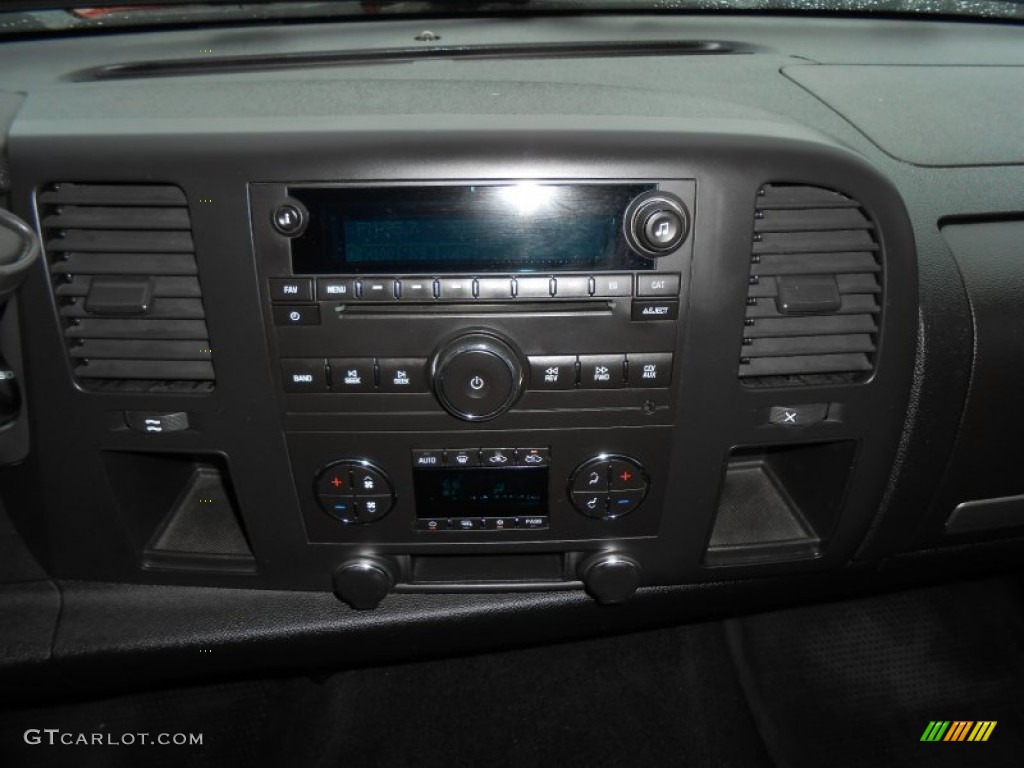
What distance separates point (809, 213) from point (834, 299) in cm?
11

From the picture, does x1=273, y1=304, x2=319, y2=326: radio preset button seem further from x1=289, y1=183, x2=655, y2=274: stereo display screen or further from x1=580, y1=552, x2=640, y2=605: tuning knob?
x1=580, y1=552, x2=640, y2=605: tuning knob

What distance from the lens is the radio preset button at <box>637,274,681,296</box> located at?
3.21ft

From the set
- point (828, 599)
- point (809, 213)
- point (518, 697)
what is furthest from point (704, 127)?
point (518, 697)

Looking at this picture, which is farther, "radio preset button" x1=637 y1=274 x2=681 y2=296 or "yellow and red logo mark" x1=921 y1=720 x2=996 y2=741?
"yellow and red logo mark" x1=921 y1=720 x2=996 y2=741

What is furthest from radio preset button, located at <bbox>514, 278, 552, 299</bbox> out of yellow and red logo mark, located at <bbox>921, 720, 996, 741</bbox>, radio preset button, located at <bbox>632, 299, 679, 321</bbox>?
yellow and red logo mark, located at <bbox>921, 720, 996, 741</bbox>

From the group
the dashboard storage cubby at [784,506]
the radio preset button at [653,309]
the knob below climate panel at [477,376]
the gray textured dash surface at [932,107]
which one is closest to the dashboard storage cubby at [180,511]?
the knob below climate panel at [477,376]

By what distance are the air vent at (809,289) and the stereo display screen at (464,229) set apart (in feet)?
0.55

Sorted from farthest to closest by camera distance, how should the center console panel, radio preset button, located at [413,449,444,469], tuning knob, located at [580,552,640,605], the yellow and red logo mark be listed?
the yellow and red logo mark < tuning knob, located at [580,552,640,605] < radio preset button, located at [413,449,444,469] < the center console panel

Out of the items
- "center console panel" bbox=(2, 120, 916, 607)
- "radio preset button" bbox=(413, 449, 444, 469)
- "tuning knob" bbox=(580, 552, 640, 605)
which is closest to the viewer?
"center console panel" bbox=(2, 120, 916, 607)

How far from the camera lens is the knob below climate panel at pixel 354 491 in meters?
1.09

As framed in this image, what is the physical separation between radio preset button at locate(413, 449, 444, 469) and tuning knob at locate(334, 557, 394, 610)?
0.18 meters

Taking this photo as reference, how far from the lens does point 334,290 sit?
0.97 meters

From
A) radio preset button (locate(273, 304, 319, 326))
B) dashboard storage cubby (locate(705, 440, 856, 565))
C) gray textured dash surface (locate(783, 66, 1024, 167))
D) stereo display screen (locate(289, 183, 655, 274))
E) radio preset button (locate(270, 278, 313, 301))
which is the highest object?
gray textured dash surface (locate(783, 66, 1024, 167))

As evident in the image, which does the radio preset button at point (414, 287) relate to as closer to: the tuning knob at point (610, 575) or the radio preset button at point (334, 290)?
the radio preset button at point (334, 290)
